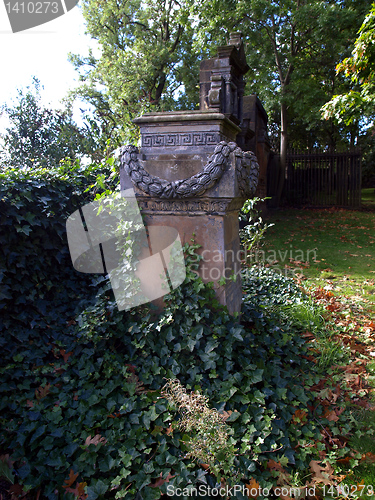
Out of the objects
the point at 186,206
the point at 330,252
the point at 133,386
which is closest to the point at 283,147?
the point at 330,252

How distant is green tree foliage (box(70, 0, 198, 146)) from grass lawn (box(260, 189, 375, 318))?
8.35 metres

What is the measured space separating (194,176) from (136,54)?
16.2m

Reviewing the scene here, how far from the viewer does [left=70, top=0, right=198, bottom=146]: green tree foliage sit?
15.6m

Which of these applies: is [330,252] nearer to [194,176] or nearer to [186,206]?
[186,206]

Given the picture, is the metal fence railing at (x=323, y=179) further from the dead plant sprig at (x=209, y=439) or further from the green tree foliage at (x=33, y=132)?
the dead plant sprig at (x=209, y=439)

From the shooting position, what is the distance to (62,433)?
2.48 metres

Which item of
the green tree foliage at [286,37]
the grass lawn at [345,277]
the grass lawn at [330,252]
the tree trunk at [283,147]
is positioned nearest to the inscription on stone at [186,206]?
the grass lawn at [345,277]

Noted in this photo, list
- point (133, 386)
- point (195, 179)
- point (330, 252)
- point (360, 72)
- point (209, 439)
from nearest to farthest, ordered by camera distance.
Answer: point (209, 439), point (133, 386), point (195, 179), point (360, 72), point (330, 252)

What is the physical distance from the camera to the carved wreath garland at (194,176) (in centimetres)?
306

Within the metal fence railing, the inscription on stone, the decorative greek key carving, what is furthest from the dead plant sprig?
the metal fence railing

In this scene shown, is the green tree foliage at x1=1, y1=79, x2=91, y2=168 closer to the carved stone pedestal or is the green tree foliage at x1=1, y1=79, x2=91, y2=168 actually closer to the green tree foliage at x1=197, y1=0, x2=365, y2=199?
the green tree foliage at x1=197, y1=0, x2=365, y2=199

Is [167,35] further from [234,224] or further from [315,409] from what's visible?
[315,409]

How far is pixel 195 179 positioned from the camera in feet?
10.2

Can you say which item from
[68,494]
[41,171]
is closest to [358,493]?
[68,494]
